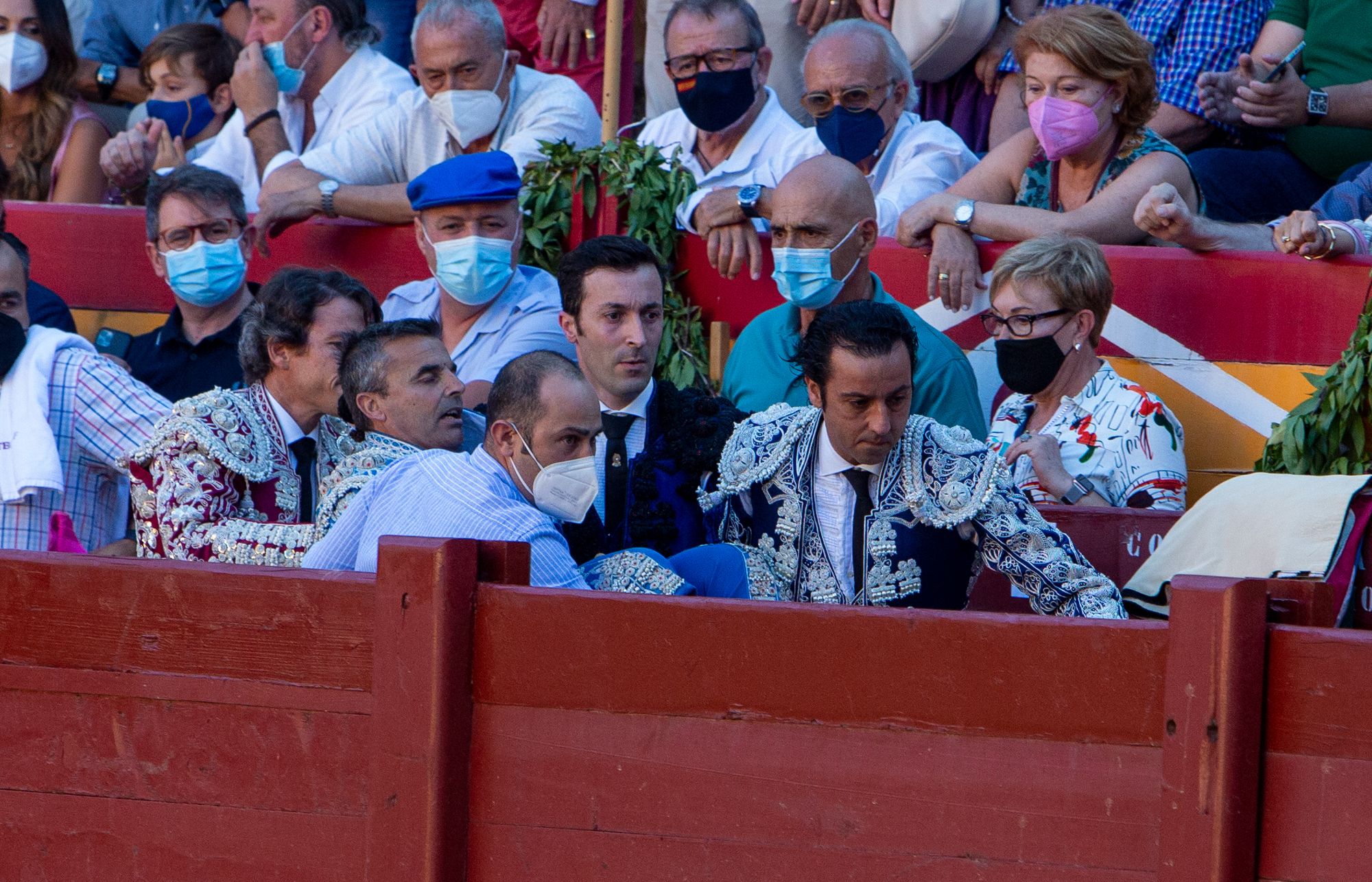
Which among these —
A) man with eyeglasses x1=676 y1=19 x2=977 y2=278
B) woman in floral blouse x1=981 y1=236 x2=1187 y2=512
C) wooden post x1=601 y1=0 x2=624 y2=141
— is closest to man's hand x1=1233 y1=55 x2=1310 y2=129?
man with eyeglasses x1=676 y1=19 x2=977 y2=278

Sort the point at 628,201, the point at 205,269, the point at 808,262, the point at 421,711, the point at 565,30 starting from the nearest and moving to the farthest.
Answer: the point at 421,711
the point at 808,262
the point at 205,269
the point at 628,201
the point at 565,30

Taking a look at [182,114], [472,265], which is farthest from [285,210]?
[472,265]

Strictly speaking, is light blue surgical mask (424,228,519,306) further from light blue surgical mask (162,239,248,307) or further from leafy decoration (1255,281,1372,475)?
leafy decoration (1255,281,1372,475)

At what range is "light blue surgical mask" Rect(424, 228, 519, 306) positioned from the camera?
5.11m

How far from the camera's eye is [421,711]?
2756mm

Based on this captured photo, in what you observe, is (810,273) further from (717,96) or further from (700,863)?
(700,863)

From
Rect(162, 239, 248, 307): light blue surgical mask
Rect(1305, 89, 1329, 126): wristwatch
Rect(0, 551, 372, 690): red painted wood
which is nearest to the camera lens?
Rect(0, 551, 372, 690): red painted wood

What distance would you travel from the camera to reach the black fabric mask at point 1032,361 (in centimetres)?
441

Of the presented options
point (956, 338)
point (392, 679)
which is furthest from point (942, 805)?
point (956, 338)

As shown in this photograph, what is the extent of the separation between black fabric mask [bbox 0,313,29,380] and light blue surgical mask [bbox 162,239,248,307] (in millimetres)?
785

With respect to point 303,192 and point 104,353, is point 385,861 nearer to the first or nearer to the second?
point 104,353

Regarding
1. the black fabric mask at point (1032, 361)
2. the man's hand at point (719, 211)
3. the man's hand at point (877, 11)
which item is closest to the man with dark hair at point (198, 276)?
the man's hand at point (719, 211)

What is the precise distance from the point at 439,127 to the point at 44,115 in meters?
1.64

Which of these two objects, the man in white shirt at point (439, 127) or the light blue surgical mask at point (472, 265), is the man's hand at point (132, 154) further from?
the light blue surgical mask at point (472, 265)
